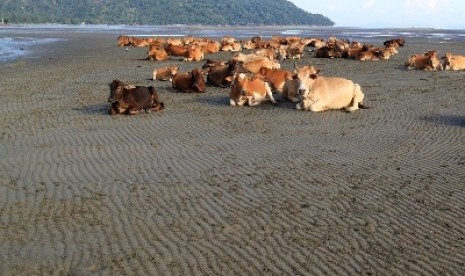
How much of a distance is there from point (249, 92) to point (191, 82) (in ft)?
8.87

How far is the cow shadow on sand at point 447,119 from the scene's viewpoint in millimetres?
11459

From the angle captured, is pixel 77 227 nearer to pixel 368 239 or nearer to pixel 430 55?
pixel 368 239

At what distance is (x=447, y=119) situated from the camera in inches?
467

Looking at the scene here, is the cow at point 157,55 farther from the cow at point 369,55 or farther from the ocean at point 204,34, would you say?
the cow at point 369,55

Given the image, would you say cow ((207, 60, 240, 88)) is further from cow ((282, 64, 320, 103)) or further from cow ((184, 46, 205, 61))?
cow ((184, 46, 205, 61))

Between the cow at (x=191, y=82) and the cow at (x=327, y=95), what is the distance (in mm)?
3498

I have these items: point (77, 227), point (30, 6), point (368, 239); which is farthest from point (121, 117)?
point (30, 6)

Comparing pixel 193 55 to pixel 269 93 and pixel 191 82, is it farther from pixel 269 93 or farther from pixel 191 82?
pixel 269 93

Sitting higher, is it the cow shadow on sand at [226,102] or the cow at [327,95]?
the cow at [327,95]

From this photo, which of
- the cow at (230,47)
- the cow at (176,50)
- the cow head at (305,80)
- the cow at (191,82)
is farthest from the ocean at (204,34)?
the cow head at (305,80)

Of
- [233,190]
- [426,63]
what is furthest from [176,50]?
[233,190]

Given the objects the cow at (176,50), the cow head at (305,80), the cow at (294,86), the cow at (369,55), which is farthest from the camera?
the cow at (176,50)

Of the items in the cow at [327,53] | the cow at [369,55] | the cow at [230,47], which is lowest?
the cow at [230,47]

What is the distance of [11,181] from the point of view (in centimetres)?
797
